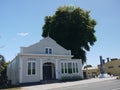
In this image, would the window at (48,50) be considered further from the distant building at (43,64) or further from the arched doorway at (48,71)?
the arched doorway at (48,71)

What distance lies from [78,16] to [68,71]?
17349mm

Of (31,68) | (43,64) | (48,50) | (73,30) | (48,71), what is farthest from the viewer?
(73,30)

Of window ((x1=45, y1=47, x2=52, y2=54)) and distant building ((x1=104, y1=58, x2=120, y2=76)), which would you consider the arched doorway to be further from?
distant building ((x1=104, y1=58, x2=120, y2=76))

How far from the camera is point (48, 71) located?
33.3m

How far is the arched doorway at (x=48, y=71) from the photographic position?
32969mm

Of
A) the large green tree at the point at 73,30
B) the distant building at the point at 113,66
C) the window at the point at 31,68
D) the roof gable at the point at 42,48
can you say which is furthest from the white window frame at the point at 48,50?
the distant building at the point at 113,66

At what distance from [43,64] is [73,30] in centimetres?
1522

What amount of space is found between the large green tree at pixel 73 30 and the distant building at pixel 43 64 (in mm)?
8778

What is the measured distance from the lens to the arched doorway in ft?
108

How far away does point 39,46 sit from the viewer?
3288cm

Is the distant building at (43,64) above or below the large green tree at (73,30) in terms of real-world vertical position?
below

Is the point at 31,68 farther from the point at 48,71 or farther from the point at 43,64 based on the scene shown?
the point at 48,71

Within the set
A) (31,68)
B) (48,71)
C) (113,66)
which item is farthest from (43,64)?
(113,66)

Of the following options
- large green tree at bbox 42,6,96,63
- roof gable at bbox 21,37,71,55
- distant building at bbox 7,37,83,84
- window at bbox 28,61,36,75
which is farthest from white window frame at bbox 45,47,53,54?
large green tree at bbox 42,6,96,63
